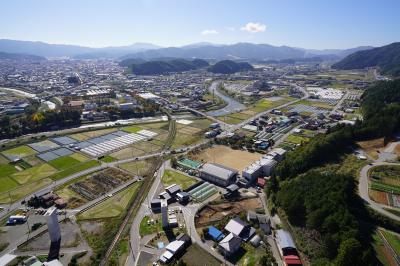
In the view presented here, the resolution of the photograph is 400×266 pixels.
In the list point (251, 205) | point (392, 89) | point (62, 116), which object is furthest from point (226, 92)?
point (251, 205)

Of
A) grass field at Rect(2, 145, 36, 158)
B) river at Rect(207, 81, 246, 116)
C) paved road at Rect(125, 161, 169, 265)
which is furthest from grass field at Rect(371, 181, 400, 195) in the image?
grass field at Rect(2, 145, 36, 158)

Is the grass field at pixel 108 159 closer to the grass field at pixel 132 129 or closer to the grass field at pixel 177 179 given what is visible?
the grass field at pixel 177 179

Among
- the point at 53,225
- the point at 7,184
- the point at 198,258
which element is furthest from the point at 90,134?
the point at 198,258

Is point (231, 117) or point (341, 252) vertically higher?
point (341, 252)

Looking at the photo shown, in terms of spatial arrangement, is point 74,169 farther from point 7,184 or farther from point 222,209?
point 222,209

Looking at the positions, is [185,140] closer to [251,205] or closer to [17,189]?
[251,205]

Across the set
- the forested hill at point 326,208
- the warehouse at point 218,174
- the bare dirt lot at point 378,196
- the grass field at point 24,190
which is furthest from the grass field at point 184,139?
the bare dirt lot at point 378,196
